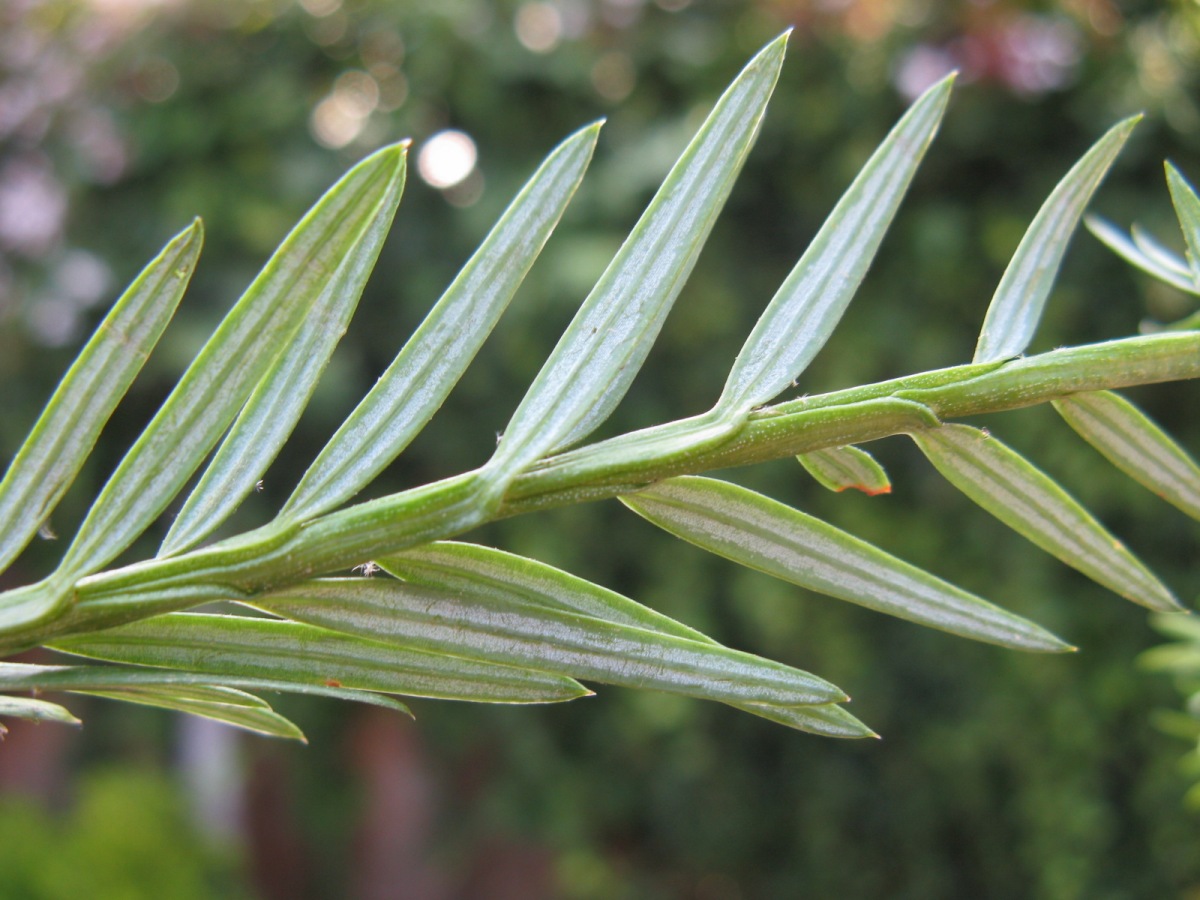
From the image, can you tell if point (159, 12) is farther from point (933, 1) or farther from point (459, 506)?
point (459, 506)

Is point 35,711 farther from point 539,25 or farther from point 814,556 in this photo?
point 539,25

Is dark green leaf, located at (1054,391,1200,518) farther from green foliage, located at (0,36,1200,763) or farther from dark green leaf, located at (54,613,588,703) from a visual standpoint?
dark green leaf, located at (54,613,588,703)

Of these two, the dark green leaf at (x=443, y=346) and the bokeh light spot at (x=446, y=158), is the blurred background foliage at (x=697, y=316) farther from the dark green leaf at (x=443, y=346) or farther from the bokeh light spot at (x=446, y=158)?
the dark green leaf at (x=443, y=346)

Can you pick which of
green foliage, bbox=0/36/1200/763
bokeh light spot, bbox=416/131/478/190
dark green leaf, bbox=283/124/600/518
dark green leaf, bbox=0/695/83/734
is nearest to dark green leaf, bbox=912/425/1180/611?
green foliage, bbox=0/36/1200/763

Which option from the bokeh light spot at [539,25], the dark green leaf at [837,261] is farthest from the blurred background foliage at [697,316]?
the dark green leaf at [837,261]

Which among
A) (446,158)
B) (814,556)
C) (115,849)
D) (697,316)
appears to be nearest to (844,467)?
(814,556)
